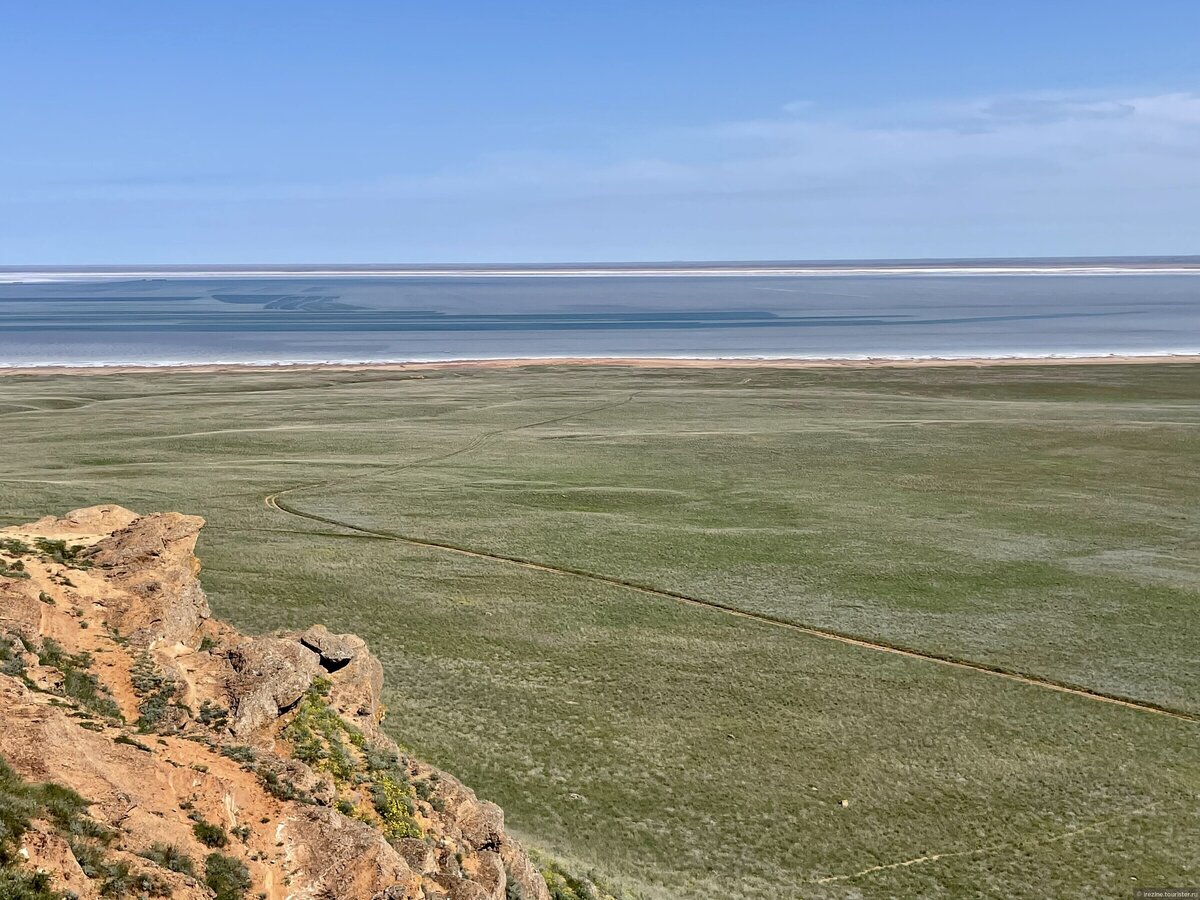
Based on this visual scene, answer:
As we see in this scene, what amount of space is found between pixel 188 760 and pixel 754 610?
26.5m

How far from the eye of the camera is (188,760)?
Result: 18281mm

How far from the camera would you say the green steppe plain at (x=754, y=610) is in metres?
26.4

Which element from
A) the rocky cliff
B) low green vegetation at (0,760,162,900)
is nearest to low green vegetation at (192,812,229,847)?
the rocky cliff

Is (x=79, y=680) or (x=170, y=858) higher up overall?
(x=79, y=680)

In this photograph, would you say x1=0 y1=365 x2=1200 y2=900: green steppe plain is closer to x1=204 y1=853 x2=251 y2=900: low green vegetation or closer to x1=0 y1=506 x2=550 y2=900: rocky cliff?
x1=0 y1=506 x2=550 y2=900: rocky cliff

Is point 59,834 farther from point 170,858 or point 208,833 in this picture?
point 208,833

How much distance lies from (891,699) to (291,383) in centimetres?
9087

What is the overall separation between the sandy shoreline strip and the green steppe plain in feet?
142

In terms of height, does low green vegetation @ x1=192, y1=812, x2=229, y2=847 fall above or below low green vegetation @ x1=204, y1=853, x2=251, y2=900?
above

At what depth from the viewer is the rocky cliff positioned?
576 inches

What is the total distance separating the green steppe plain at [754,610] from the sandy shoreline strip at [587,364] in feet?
142

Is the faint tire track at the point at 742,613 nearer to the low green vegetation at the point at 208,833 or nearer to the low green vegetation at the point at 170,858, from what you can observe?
the low green vegetation at the point at 208,833

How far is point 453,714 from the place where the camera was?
31.9 meters

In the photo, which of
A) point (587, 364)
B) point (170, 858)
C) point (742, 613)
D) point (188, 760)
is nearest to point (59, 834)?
point (170, 858)
